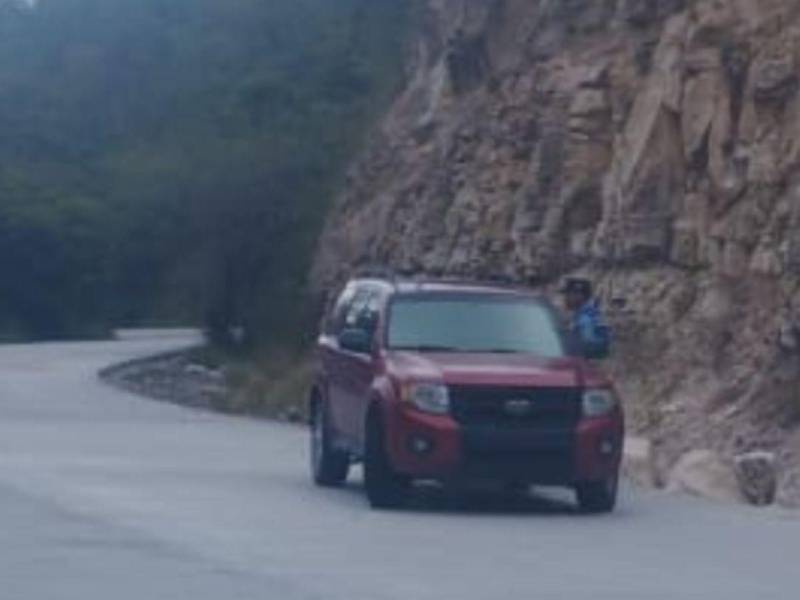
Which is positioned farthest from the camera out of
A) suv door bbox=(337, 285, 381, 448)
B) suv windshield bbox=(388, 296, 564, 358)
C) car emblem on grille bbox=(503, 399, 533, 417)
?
suv windshield bbox=(388, 296, 564, 358)

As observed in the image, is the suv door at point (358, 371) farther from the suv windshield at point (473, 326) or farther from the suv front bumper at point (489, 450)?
the suv front bumper at point (489, 450)

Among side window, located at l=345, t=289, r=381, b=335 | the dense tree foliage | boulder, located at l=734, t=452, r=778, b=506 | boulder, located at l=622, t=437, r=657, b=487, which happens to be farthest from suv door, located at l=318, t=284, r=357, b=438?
the dense tree foliage

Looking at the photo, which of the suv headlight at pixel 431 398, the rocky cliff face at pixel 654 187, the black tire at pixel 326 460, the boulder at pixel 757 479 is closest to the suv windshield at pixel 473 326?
the suv headlight at pixel 431 398

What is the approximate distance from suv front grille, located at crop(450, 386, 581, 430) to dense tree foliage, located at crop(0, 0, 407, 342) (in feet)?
130

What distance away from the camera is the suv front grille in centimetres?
2581

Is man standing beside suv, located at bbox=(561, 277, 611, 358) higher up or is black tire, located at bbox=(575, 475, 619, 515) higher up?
man standing beside suv, located at bbox=(561, 277, 611, 358)

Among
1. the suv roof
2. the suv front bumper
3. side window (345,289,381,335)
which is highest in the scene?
the suv roof

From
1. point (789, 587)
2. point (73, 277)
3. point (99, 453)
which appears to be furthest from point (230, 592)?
point (73, 277)

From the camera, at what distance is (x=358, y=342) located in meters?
27.4

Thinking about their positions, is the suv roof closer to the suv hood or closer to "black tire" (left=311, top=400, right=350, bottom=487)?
the suv hood

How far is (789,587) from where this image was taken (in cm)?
1998

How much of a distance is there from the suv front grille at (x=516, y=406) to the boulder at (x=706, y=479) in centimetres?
356

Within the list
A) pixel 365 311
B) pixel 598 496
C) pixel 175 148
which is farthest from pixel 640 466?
pixel 175 148

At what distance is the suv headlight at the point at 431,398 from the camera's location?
2580 cm
